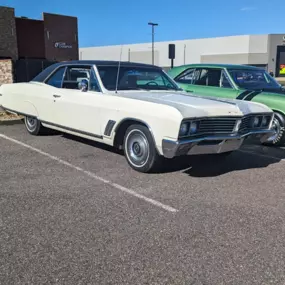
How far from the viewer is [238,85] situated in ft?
25.2

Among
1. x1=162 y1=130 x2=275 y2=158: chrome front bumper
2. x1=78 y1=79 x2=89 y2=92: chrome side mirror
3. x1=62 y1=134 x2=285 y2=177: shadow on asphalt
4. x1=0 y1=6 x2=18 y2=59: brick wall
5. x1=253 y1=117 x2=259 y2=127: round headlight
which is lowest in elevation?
x1=62 y1=134 x2=285 y2=177: shadow on asphalt

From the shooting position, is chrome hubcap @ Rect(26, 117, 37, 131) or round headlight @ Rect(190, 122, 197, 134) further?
chrome hubcap @ Rect(26, 117, 37, 131)

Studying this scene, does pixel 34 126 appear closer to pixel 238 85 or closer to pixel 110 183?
pixel 110 183

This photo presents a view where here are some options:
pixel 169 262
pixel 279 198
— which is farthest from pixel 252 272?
pixel 279 198

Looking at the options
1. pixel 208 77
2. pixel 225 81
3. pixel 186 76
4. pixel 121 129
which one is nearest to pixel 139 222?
pixel 121 129

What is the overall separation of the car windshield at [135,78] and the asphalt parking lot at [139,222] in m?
1.21

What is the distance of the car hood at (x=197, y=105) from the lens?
182 inches

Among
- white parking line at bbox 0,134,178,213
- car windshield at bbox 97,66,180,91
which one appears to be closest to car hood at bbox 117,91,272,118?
car windshield at bbox 97,66,180,91

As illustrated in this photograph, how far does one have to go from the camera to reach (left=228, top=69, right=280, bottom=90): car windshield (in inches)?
307

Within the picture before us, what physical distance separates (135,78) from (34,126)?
2656mm

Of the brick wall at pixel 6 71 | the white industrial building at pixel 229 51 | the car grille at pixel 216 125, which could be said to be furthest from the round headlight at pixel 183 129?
the white industrial building at pixel 229 51

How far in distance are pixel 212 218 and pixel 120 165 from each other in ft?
7.15

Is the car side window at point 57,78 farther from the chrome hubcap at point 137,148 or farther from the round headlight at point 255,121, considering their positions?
the round headlight at point 255,121

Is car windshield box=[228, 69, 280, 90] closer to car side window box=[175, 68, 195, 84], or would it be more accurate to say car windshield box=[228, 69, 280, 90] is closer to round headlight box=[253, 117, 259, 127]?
car side window box=[175, 68, 195, 84]
